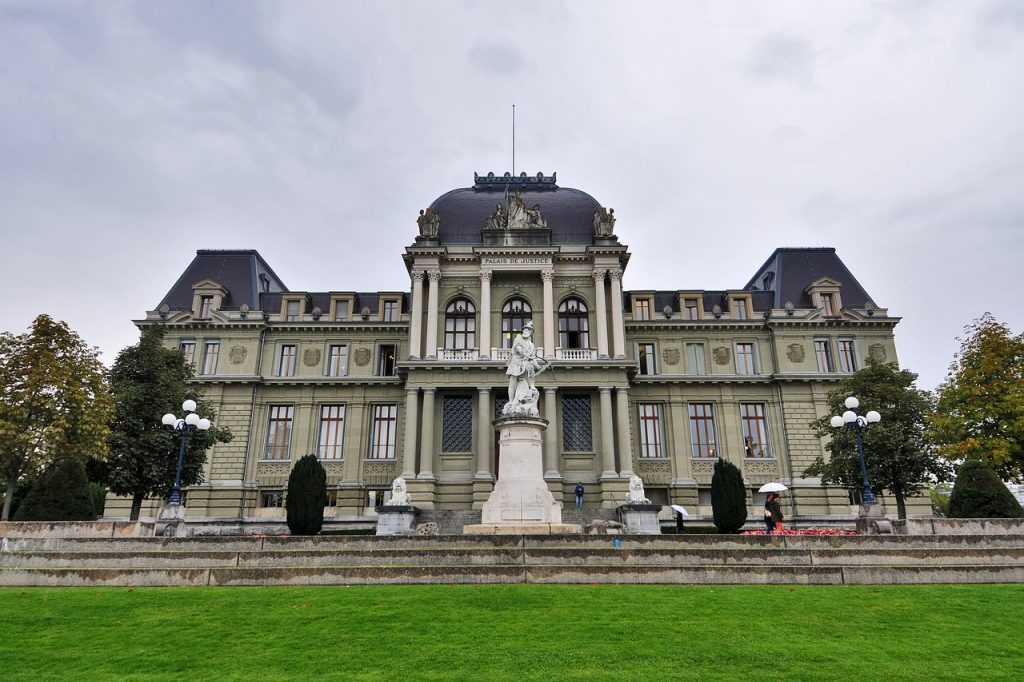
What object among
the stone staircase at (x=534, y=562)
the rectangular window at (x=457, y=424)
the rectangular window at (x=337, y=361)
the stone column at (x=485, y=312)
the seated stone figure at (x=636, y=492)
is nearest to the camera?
the stone staircase at (x=534, y=562)

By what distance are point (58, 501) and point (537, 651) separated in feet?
70.5

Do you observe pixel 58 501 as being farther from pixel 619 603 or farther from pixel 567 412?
pixel 567 412

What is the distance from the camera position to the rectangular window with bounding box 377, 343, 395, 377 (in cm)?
4347

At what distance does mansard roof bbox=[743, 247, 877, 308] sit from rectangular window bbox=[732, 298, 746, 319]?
226 centimetres

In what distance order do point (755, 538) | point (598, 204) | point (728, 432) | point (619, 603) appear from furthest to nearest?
1. point (598, 204)
2. point (728, 432)
3. point (755, 538)
4. point (619, 603)

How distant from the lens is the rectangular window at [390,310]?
44.8m

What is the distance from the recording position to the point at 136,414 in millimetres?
28594

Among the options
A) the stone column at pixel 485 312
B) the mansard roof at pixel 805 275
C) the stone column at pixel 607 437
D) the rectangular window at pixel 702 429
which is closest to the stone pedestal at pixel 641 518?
the stone column at pixel 607 437

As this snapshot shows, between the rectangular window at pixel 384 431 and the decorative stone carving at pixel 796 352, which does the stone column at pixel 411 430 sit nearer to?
the rectangular window at pixel 384 431

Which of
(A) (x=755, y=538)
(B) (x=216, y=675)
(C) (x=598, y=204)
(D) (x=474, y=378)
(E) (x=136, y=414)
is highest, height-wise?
(C) (x=598, y=204)

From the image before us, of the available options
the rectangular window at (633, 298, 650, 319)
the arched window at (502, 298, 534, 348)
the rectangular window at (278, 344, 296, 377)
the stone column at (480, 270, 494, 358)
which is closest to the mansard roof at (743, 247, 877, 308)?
the rectangular window at (633, 298, 650, 319)

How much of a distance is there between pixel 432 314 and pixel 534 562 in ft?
87.3

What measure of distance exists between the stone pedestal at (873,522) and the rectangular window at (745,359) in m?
22.8

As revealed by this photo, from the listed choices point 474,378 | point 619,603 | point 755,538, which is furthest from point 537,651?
point 474,378
